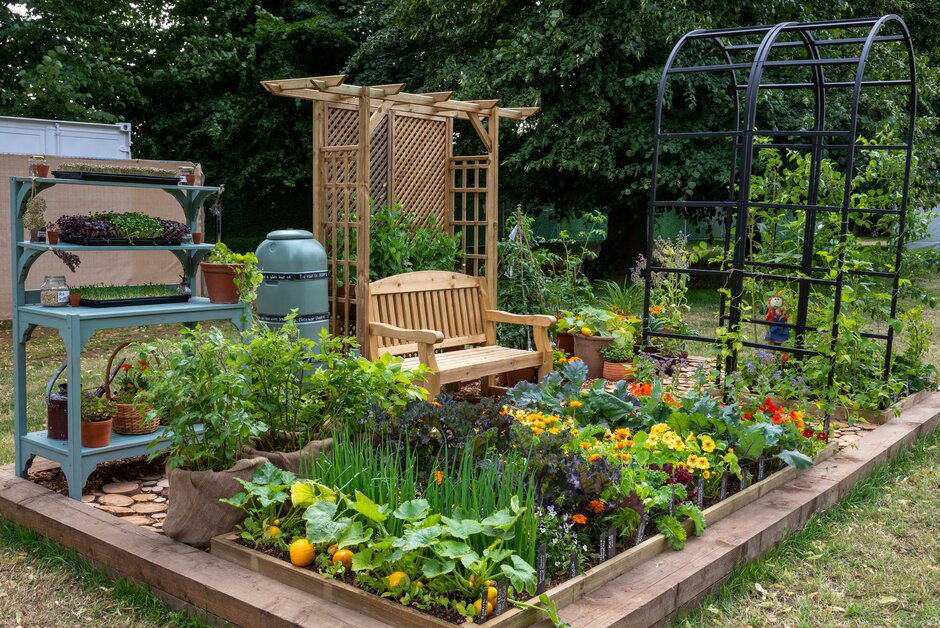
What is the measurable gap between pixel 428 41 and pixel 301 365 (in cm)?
1096

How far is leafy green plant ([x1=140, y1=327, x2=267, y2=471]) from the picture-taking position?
125 inches

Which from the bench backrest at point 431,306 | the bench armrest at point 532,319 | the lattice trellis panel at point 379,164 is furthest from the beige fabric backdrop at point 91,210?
the bench armrest at point 532,319

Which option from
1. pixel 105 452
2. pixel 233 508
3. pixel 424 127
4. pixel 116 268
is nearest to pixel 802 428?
pixel 233 508

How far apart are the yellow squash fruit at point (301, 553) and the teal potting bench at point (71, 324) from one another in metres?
1.03

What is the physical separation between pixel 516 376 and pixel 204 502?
3.56 meters

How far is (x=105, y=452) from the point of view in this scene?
3.80 metres

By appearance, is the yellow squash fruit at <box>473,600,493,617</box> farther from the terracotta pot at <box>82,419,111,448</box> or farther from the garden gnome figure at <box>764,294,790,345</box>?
the garden gnome figure at <box>764,294,790,345</box>

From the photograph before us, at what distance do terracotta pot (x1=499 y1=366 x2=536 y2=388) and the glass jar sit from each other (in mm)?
3351

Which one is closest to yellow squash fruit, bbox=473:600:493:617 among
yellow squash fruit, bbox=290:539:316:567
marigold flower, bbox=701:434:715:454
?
yellow squash fruit, bbox=290:539:316:567

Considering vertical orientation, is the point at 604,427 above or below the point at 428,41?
below

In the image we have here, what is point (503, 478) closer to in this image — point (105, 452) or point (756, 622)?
point (756, 622)

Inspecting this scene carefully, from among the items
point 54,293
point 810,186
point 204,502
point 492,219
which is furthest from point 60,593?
point 810,186

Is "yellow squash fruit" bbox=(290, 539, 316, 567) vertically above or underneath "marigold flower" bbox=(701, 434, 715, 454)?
underneath

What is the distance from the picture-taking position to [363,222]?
5.64 meters
